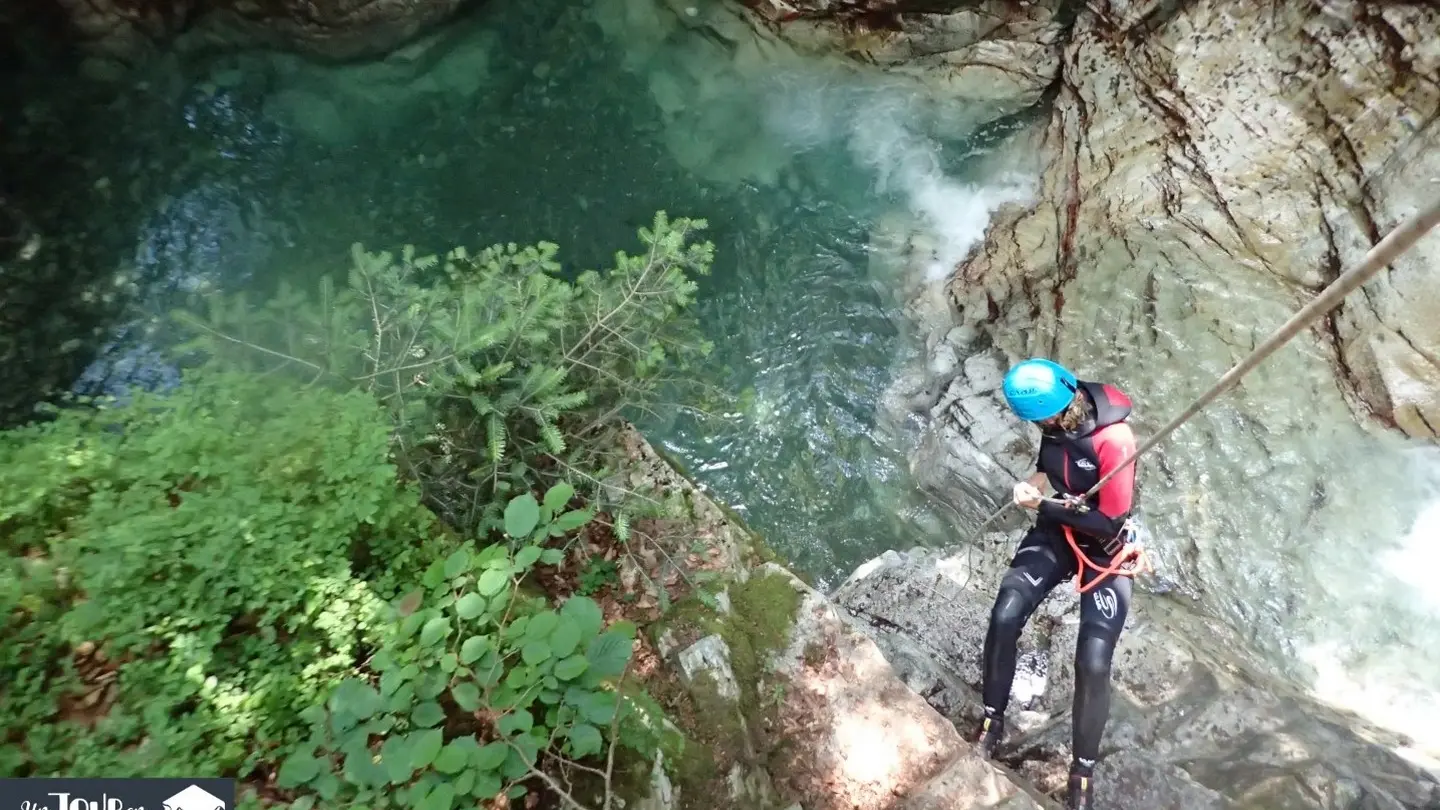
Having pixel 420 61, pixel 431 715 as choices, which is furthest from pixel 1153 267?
pixel 420 61

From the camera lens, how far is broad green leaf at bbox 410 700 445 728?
2457 millimetres

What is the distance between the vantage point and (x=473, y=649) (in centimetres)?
259

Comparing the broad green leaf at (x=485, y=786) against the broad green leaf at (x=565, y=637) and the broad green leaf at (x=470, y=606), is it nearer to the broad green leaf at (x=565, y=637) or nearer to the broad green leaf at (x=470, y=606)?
the broad green leaf at (x=565, y=637)

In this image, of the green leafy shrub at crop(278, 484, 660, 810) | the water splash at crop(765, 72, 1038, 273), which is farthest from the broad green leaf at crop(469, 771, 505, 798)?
the water splash at crop(765, 72, 1038, 273)

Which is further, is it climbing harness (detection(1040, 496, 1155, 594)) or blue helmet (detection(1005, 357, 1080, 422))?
climbing harness (detection(1040, 496, 1155, 594))

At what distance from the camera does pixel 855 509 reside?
24.8ft

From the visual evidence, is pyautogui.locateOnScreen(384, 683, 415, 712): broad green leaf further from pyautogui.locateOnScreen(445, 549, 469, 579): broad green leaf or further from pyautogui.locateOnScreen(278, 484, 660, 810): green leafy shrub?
pyautogui.locateOnScreen(445, 549, 469, 579): broad green leaf

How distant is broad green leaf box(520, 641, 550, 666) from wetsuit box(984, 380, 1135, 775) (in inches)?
126

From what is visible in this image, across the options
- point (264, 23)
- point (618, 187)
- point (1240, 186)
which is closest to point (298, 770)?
point (618, 187)

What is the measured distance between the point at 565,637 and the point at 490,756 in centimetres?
44

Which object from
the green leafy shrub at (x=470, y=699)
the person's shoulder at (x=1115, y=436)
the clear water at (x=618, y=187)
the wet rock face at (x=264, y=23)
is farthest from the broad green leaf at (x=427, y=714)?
the wet rock face at (x=264, y=23)

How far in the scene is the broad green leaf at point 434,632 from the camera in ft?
8.83

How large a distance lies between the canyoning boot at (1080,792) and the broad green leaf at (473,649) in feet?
11.9

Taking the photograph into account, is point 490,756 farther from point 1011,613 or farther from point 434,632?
point 1011,613
